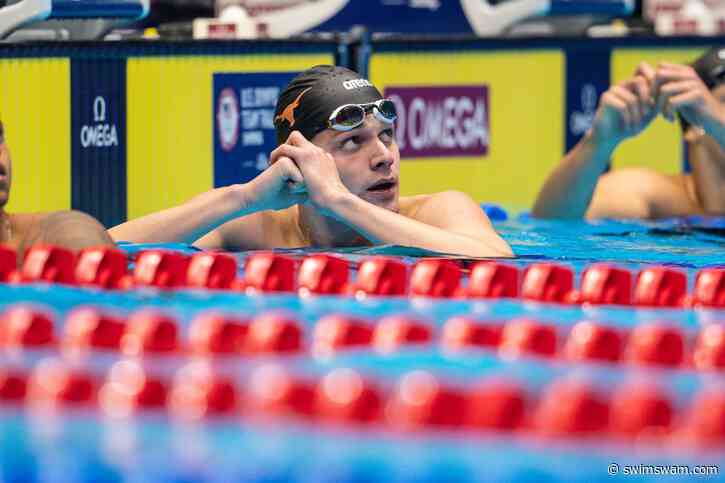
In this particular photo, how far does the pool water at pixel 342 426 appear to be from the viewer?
2123 mm

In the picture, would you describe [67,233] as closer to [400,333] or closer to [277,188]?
[277,188]

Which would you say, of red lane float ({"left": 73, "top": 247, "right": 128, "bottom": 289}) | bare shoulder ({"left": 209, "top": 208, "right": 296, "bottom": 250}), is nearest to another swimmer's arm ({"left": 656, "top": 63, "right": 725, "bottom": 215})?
bare shoulder ({"left": 209, "top": 208, "right": 296, "bottom": 250})

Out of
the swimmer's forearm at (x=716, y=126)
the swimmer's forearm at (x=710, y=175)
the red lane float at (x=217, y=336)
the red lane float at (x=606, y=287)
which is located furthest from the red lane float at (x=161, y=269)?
the swimmer's forearm at (x=710, y=175)

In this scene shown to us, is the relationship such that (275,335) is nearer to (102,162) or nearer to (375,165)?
(375,165)

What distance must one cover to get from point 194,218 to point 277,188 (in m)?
0.28

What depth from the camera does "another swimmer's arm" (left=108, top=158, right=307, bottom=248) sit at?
4.16 meters

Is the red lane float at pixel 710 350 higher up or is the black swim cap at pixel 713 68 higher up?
the black swim cap at pixel 713 68

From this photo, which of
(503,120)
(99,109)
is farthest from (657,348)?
(503,120)

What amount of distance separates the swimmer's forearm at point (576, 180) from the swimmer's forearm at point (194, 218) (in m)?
1.72

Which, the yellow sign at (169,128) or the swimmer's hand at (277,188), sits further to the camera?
the yellow sign at (169,128)

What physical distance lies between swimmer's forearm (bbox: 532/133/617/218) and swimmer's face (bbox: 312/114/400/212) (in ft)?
4.60

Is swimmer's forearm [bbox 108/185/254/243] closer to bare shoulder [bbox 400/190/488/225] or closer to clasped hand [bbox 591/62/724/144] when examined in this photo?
bare shoulder [bbox 400/190/488/225]

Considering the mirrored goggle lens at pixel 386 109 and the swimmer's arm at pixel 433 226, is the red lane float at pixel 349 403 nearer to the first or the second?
the swimmer's arm at pixel 433 226

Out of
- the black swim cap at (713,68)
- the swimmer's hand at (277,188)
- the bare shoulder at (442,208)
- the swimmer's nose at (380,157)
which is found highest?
the black swim cap at (713,68)
